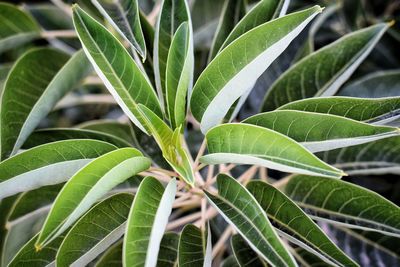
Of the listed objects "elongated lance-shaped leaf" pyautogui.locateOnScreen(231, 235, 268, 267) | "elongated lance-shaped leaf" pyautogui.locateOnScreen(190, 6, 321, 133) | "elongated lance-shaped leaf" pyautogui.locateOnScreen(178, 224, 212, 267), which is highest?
"elongated lance-shaped leaf" pyautogui.locateOnScreen(190, 6, 321, 133)

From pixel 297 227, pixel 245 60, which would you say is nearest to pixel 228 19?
pixel 245 60

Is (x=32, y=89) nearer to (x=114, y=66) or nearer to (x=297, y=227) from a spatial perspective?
(x=114, y=66)

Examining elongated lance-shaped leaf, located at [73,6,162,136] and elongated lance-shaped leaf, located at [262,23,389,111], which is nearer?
elongated lance-shaped leaf, located at [73,6,162,136]

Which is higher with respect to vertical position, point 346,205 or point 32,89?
point 32,89

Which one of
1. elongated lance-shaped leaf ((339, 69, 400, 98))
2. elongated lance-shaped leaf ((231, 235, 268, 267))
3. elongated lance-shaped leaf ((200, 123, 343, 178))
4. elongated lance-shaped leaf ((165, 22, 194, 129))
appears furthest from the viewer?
elongated lance-shaped leaf ((339, 69, 400, 98))

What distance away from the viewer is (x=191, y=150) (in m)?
1.00

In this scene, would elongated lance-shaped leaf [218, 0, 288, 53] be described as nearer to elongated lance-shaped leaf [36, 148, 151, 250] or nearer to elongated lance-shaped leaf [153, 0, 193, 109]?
elongated lance-shaped leaf [153, 0, 193, 109]

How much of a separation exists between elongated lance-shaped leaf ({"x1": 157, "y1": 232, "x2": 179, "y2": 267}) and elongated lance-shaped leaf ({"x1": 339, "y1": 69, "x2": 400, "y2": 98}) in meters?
0.41

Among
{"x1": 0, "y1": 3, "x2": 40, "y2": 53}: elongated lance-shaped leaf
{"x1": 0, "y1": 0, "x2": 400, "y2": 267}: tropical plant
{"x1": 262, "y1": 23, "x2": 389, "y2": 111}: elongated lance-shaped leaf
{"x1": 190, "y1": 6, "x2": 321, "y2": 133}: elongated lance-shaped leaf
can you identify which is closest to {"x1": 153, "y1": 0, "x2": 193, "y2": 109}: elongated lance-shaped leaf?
{"x1": 0, "y1": 0, "x2": 400, "y2": 267}: tropical plant

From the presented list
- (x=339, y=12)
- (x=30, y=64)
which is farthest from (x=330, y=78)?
(x=30, y=64)

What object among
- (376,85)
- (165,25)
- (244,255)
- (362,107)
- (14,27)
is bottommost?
(244,255)

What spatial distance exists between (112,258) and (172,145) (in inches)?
9.1

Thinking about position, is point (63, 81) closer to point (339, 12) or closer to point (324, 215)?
point (324, 215)

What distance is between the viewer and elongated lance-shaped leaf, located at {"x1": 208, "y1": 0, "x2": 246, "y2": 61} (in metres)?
0.84
